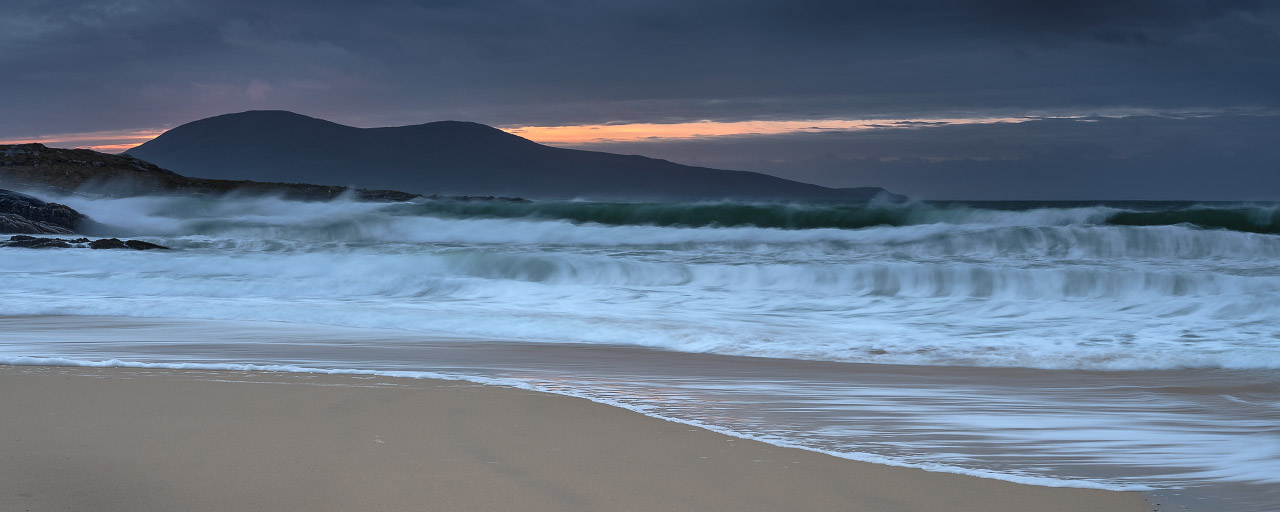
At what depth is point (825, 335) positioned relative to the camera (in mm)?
6766

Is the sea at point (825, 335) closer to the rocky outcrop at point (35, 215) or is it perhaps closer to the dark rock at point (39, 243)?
the dark rock at point (39, 243)

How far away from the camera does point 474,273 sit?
12.4 m

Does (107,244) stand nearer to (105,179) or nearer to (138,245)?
(138,245)

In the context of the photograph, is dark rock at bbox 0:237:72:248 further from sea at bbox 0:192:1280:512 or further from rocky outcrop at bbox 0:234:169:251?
sea at bbox 0:192:1280:512

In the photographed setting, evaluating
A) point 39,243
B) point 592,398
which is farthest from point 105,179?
point 592,398

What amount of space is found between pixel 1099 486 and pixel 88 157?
1314 inches

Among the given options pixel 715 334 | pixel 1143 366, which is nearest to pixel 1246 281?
pixel 1143 366

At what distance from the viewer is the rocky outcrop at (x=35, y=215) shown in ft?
57.5

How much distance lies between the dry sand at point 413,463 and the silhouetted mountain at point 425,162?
71057 millimetres

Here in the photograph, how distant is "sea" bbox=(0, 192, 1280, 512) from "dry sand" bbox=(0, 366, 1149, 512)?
261 mm

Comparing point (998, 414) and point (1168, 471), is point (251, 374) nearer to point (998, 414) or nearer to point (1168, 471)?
point (998, 414)

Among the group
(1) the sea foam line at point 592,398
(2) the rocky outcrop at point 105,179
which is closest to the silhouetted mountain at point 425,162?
(2) the rocky outcrop at point 105,179

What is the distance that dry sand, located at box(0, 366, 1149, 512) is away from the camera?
2346 millimetres

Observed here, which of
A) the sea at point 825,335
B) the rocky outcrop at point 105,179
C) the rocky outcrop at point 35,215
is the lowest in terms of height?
the sea at point 825,335
